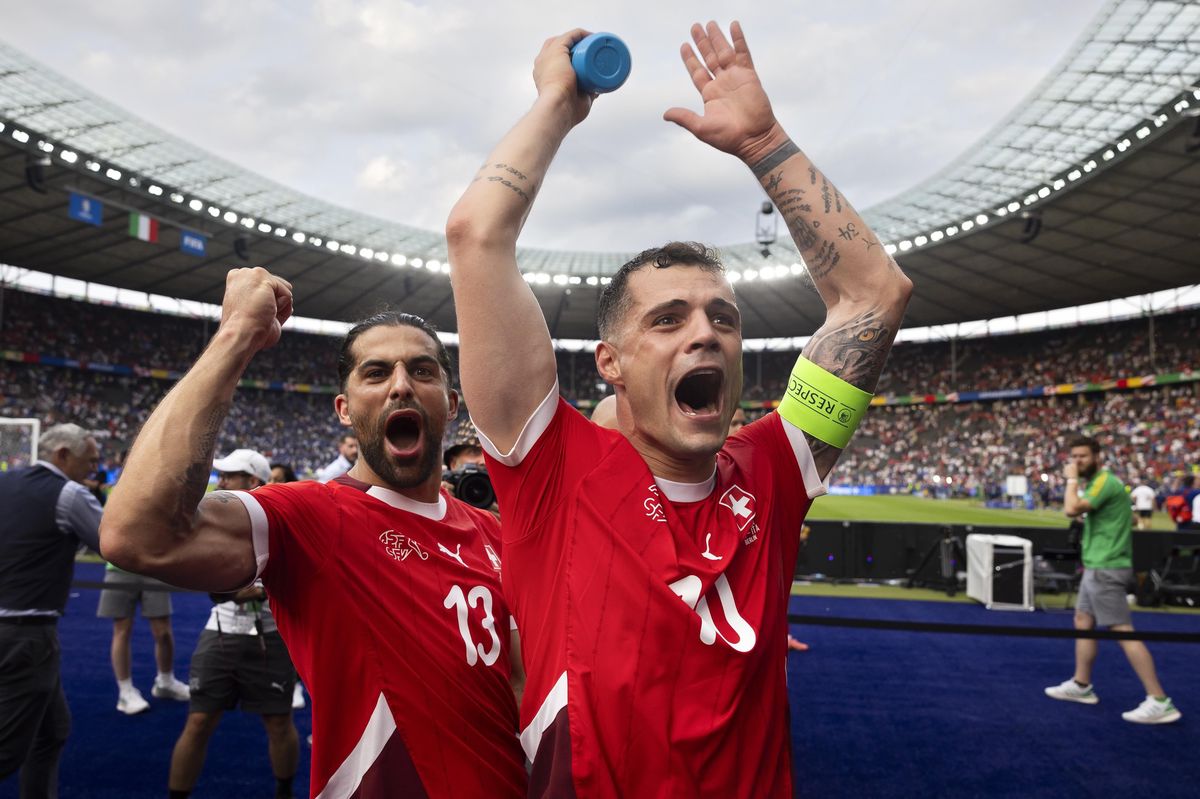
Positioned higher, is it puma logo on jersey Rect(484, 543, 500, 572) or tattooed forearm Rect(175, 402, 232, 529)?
tattooed forearm Rect(175, 402, 232, 529)

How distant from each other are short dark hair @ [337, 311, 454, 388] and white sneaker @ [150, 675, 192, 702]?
5.62 m

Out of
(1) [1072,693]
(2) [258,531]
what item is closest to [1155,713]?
(1) [1072,693]

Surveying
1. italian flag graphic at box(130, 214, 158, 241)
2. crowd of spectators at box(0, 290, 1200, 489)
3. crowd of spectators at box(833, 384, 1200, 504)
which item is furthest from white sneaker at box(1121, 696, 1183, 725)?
crowd of spectators at box(0, 290, 1200, 489)

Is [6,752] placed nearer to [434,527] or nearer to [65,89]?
[434,527]

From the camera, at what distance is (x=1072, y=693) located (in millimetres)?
6758

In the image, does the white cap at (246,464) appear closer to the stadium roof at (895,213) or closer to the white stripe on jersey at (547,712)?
the white stripe on jersey at (547,712)

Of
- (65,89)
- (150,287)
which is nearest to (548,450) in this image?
(65,89)

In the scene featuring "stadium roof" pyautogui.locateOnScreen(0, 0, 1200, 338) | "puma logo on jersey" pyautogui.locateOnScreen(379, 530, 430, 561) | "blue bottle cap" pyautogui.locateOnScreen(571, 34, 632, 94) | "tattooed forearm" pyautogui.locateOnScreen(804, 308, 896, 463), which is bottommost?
"puma logo on jersey" pyautogui.locateOnScreen(379, 530, 430, 561)

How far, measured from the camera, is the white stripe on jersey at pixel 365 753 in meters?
1.78

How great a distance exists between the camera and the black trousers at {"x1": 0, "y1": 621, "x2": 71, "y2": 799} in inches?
144

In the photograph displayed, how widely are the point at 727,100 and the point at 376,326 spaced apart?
4.20ft

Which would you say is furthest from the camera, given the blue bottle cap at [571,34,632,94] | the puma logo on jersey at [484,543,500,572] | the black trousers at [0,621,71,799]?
the black trousers at [0,621,71,799]

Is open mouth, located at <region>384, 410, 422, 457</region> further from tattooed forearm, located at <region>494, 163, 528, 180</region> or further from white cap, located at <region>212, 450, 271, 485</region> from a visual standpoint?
white cap, located at <region>212, 450, 271, 485</region>

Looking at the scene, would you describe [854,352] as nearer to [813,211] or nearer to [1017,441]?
[813,211]
